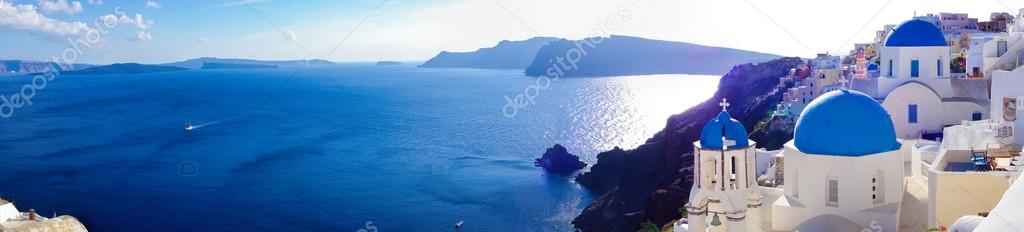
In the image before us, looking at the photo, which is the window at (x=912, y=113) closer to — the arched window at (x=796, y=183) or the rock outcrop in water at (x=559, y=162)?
the arched window at (x=796, y=183)

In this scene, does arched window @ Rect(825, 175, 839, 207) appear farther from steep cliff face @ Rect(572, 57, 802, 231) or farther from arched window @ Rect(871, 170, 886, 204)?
steep cliff face @ Rect(572, 57, 802, 231)

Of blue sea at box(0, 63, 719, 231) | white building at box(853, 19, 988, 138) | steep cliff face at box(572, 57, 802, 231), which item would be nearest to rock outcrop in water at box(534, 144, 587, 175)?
blue sea at box(0, 63, 719, 231)

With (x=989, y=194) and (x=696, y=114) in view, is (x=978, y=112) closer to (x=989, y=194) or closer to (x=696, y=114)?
(x=989, y=194)

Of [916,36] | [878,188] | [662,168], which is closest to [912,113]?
[916,36]

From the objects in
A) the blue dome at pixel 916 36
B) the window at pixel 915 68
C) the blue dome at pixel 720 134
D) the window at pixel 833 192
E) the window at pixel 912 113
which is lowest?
the window at pixel 833 192

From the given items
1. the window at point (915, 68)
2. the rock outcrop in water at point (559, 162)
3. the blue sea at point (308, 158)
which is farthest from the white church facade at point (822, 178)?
the rock outcrop in water at point (559, 162)

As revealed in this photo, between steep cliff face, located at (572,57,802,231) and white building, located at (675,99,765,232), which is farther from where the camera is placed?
steep cliff face, located at (572,57,802,231)
